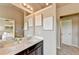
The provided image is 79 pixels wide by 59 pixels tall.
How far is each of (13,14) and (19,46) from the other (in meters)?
0.53

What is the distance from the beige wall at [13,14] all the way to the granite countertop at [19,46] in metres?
0.19

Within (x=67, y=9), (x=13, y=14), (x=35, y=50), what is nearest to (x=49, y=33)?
(x=35, y=50)

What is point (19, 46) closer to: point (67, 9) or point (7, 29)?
point (7, 29)

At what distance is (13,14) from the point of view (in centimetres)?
168

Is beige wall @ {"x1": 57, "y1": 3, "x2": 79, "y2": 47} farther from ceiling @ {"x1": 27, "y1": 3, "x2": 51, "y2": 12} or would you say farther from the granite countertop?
the granite countertop

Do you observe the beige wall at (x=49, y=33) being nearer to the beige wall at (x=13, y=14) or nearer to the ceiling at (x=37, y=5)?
the ceiling at (x=37, y=5)

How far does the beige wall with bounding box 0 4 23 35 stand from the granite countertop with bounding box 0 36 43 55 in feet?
0.62

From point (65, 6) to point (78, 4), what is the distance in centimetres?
20

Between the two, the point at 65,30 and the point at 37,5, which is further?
the point at 65,30

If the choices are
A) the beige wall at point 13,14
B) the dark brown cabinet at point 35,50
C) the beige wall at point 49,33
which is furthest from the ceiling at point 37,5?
the dark brown cabinet at point 35,50

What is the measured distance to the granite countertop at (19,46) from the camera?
1502 mm

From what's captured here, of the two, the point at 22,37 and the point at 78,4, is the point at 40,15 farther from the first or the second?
the point at 78,4

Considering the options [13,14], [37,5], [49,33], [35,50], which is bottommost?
[35,50]
